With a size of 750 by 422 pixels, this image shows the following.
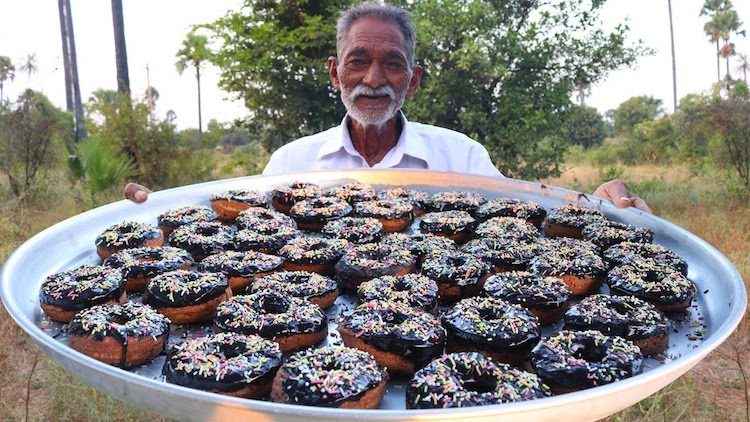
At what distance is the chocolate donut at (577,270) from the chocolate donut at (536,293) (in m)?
0.13

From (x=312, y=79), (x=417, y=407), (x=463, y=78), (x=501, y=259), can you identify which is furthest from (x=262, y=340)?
(x=312, y=79)

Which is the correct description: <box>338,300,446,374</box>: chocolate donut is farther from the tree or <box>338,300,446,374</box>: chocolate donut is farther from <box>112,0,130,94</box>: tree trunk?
the tree

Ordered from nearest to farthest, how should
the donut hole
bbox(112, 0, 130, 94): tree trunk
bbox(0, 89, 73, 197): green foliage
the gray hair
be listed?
1. the donut hole
2. the gray hair
3. bbox(0, 89, 73, 197): green foliage
4. bbox(112, 0, 130, 94): tree trunk

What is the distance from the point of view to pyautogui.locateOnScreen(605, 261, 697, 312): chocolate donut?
10.3 ft

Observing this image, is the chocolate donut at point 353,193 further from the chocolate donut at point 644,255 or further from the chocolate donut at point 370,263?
the chocolate donut at point 644,255

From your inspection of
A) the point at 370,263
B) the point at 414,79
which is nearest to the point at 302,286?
the point at 370,263

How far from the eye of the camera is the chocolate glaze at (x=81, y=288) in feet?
9.87

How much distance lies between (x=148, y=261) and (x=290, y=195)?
1.68 m

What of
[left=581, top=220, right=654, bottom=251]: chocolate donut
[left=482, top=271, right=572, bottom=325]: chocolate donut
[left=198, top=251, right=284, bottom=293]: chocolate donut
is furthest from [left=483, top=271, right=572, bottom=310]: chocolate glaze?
[left=198, top=251, right=284, bottom=293]: chocolate donut

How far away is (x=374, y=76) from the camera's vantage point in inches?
220

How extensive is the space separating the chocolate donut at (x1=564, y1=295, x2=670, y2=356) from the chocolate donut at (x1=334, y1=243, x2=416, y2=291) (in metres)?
1.11

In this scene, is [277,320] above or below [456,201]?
below

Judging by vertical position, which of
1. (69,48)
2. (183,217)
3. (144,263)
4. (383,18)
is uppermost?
(69,48)

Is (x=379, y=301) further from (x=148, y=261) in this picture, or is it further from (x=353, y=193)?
(x=353, y=193)
